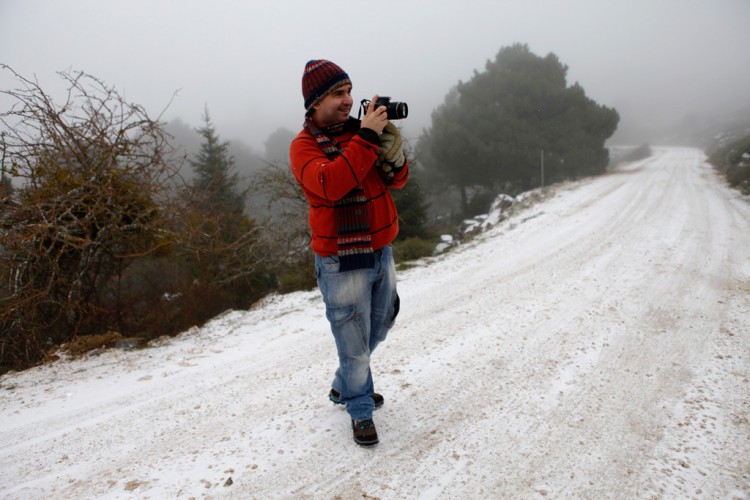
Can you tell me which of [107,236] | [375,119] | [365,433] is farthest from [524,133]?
[365,433]

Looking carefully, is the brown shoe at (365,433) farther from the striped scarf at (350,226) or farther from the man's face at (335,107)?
the man's face at (335,107)

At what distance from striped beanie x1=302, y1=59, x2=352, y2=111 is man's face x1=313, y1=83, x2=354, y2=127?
0.02m

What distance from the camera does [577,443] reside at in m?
2.01

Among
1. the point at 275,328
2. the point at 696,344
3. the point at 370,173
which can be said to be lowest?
the point at 696,344

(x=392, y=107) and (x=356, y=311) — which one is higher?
(x=392, y=107)

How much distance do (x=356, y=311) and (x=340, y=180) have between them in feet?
2.13

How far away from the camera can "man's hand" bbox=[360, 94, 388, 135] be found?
5.60 feet

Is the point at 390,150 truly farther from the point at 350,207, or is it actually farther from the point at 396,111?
the point at 350,207

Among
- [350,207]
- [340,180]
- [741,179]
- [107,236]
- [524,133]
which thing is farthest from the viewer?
[524,133]

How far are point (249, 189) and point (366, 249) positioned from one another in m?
8.13

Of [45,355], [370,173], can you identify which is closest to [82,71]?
[45,355]

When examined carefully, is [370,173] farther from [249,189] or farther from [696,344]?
[249,189]

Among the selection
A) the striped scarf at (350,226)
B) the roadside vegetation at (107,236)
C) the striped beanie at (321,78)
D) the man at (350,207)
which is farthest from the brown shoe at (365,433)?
the roadside vegetation at (107,236)

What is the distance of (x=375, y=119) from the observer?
1.72 m
